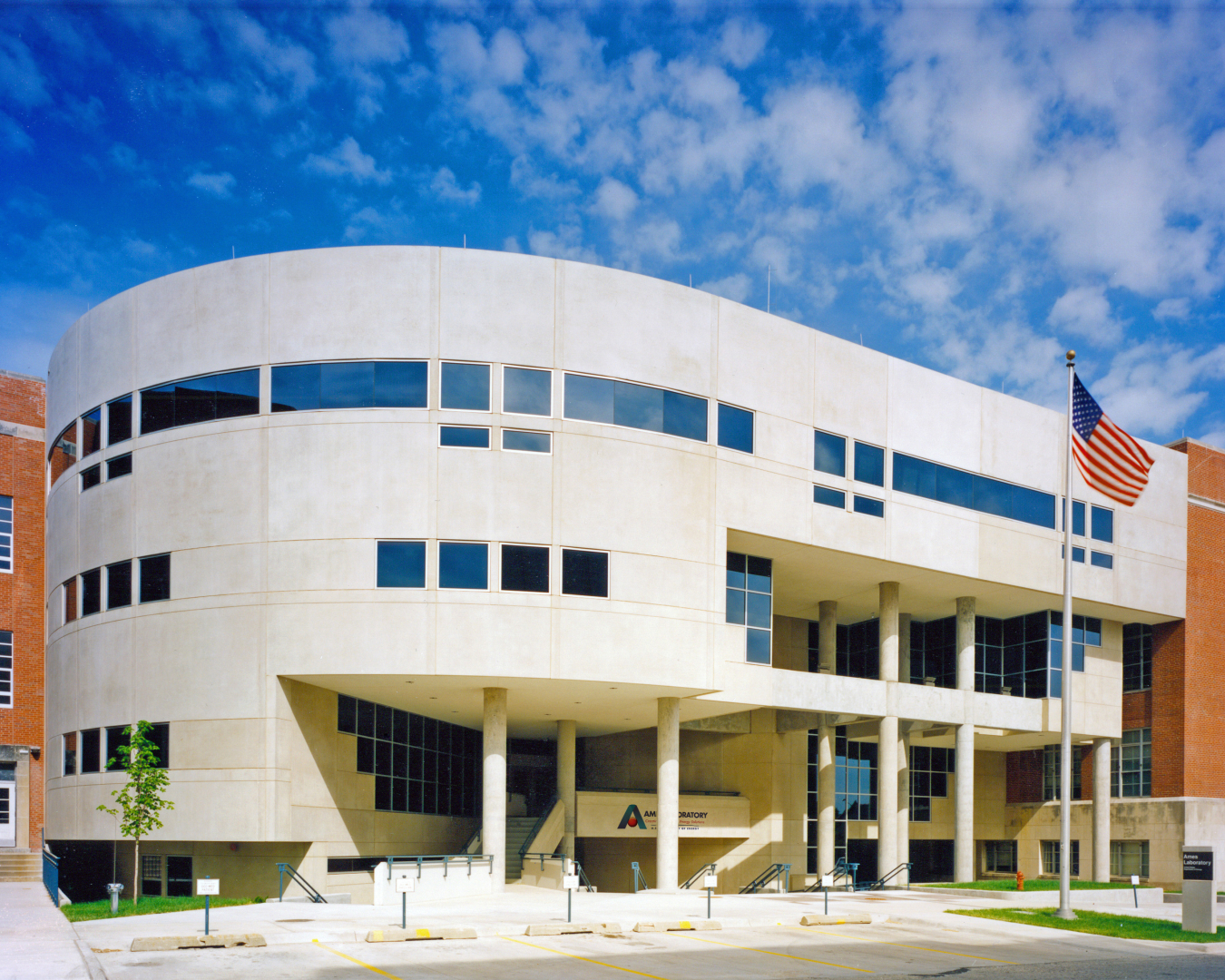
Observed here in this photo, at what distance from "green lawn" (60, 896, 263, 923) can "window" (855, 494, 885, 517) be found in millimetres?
23430

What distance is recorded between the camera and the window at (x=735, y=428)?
37250 millimetres

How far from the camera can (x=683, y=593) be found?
3534cm

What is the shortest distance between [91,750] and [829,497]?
25989mm

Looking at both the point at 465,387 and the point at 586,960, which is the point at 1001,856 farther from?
the point at 586,960

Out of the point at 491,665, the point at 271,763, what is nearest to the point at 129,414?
the point at 271,763

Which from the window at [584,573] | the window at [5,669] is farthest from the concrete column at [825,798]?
the window at [5,669]

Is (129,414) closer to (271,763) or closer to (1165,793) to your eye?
(271,763)

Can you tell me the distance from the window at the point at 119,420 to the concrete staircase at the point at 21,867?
14156 mm

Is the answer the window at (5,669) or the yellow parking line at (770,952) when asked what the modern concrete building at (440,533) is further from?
the yellow parking line at (770,952)

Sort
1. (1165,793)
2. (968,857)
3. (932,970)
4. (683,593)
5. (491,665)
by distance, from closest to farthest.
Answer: (932,970), (491,665), (683,593), (968,857), (1165,793)

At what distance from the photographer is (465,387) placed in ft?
111

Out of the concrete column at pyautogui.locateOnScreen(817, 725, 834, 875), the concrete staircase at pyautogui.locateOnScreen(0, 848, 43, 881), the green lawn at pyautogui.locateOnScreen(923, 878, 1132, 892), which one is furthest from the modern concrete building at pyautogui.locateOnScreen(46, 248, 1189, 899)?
the green lawn at pyautogui.locateOnScreen(923, 878, 1132, 892)

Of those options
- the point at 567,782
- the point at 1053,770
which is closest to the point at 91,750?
the point at 567,782

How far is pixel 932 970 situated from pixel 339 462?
21074mm
